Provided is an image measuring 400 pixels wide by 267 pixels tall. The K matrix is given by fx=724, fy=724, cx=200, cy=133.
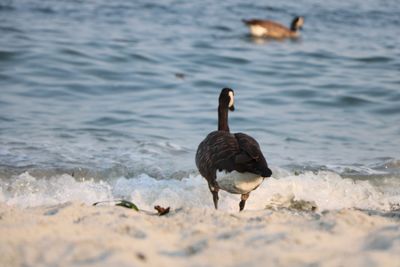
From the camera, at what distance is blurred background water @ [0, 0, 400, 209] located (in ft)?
31.6

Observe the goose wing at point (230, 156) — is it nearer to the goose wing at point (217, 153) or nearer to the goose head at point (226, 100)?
the goose wing at point (217, 153)

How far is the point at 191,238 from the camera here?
4410 mm

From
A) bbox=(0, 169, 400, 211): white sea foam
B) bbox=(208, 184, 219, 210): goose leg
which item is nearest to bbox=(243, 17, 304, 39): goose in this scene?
bbox=(0, 169, 400, 211): white sea foam

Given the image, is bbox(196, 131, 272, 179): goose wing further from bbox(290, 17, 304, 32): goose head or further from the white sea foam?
bbox(290, 17, 304, 32): goose head

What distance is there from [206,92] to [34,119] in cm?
389

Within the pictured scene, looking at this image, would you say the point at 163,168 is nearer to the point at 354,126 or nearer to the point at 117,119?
the point at 117,119

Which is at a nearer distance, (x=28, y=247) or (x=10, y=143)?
(x=28, y=247)

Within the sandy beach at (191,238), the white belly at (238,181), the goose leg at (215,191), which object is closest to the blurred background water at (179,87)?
the goose leg at (215,191)

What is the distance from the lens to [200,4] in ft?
76.3

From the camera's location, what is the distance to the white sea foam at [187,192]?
7.61m

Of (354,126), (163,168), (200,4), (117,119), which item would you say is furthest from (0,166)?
(200,4)

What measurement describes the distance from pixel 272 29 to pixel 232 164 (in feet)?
46.2

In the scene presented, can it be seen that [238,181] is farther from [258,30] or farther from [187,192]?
[258,30]

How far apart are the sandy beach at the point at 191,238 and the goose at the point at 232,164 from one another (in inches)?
40.9
